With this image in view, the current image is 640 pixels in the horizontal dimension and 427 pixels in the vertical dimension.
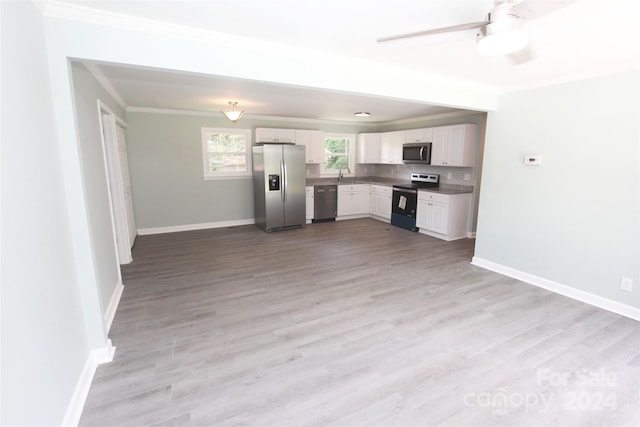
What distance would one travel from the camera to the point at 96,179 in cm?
288

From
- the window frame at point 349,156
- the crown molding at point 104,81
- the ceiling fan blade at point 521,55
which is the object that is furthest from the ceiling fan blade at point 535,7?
the window frame at point 349,156

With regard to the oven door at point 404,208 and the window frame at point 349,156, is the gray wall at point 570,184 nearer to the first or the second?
the oven door at point 404,208

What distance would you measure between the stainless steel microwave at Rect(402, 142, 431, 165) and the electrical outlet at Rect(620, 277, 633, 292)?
350cm

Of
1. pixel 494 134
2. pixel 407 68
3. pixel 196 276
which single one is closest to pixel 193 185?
pixel 196 276

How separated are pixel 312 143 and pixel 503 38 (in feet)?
18.1

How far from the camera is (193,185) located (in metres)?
6.08

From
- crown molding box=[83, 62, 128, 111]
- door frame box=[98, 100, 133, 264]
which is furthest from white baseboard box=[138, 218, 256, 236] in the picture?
crown molding box=[83, 62, 128, 111]

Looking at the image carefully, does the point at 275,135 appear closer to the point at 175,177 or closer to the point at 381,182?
the point at 175,177

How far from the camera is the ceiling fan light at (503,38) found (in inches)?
57.4

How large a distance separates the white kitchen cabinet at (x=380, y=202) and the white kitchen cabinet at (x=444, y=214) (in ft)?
3.19

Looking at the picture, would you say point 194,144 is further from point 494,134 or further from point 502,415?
point 502,415

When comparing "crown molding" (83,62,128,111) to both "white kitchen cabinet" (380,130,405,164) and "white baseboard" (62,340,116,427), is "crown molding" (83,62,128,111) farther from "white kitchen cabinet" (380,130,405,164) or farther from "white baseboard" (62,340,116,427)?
"white kitchen cabinet" (380,130,405,164)

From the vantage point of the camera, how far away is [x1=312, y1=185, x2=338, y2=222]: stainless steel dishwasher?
6804mm

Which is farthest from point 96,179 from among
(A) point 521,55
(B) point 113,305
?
(A) point 521,55
